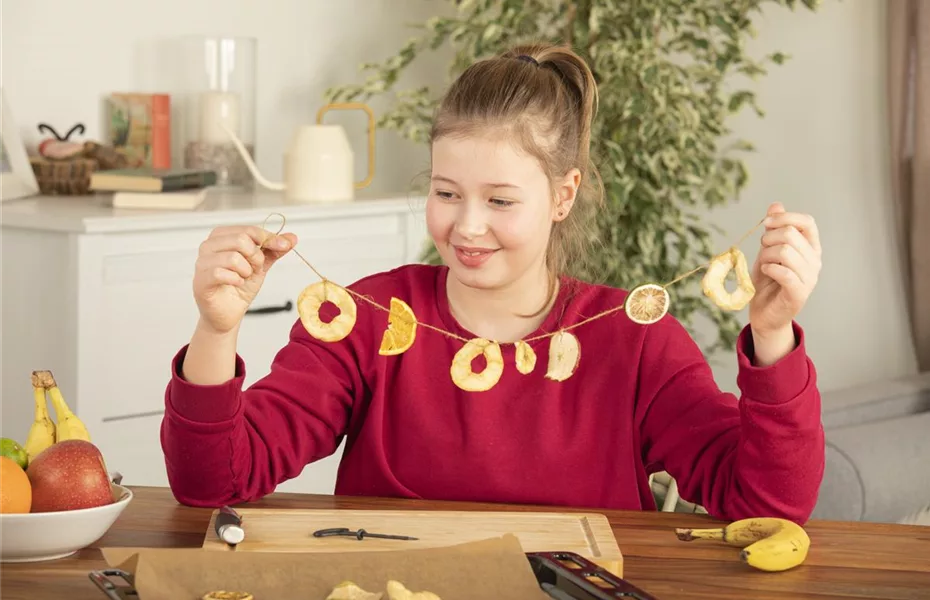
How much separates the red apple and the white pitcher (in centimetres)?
200

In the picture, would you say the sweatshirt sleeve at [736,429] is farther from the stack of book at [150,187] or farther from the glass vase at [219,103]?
the glass vase at [219,103]

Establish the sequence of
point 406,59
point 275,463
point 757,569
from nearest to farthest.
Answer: point 757,569 → point 275,463 → point 406,59

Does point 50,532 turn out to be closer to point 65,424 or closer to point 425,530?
point 65,424

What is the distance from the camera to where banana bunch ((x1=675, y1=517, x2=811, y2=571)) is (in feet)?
4.15

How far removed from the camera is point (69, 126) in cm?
336

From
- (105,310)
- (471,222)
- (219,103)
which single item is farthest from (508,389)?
(219,103)

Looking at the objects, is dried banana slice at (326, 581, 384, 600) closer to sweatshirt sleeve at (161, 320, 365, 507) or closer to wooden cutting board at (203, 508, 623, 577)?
wooden cutting board at (203, 508, 623, 577)

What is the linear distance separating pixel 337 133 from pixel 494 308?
5.59ft

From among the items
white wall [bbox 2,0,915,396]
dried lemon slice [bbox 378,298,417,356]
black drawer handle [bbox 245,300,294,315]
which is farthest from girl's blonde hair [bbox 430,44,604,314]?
white wall [bbox 2,0,915,396]

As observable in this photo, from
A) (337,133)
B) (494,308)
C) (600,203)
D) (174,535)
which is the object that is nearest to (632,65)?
(337,133)

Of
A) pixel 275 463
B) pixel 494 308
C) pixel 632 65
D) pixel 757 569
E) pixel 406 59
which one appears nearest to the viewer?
pixel 757 569

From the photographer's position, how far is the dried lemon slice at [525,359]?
1.56m

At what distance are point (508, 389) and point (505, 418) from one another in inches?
1.5

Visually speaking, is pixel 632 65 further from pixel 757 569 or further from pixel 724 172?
pixel 757 569
